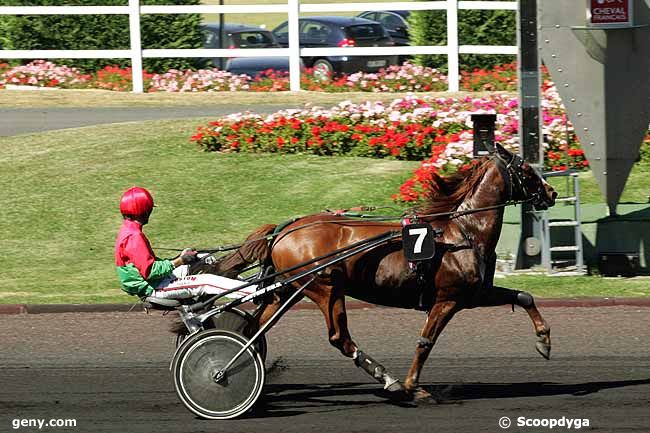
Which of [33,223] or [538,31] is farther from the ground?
[538,31]

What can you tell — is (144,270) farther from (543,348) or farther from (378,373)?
(543,348)

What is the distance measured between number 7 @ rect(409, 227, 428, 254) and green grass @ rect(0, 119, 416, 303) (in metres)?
4.86

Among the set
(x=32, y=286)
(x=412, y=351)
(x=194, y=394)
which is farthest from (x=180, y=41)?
(x=194, y=394)

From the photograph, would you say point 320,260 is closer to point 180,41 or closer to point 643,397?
point 643,397

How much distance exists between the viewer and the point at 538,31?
1207 cm

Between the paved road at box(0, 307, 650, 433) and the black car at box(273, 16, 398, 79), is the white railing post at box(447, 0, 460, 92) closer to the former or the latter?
the black car at box(273, 16, 398, 79)

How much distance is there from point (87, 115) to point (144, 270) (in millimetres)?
13446

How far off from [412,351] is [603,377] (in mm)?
1641

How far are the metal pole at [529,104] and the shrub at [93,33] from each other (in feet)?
44.1

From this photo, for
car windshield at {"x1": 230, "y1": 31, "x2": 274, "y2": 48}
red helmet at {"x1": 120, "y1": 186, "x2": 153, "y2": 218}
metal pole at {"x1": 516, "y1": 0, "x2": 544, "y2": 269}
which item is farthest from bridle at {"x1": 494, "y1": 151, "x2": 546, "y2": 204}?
car windshield at {"x1": 230, "y1": 31, "x2": 274, "y2": 48}

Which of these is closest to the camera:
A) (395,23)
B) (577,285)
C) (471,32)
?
(577,285)

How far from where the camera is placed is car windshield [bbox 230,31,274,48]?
27.6 meters

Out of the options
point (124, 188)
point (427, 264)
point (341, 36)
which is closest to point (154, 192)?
point (124, 188)

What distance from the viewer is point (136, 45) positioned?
72.9 feet
